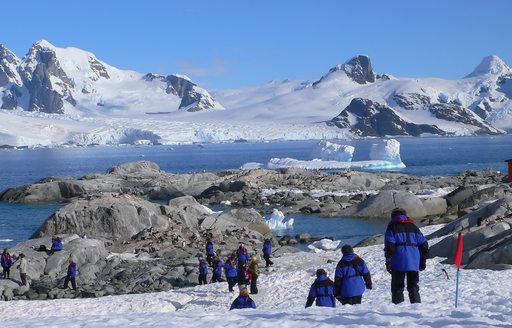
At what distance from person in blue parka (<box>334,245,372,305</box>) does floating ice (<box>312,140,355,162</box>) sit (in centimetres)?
7799

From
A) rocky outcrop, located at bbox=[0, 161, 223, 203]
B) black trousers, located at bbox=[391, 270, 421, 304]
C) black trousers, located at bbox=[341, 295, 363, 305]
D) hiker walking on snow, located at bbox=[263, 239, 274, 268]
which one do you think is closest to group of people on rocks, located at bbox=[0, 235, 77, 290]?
hiker walking on snow, located at bbox=[263, 239, 274, 268]

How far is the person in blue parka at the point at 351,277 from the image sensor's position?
1019 cm

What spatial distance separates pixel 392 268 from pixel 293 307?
183 inches

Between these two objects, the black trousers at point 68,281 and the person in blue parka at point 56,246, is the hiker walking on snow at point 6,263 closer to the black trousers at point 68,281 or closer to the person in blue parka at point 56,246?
the black trousers at point 68,281

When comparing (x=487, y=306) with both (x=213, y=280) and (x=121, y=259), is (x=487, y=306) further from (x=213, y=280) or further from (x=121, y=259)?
(x=121, y=259)

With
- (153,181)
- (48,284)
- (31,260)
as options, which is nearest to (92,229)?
(31,260)

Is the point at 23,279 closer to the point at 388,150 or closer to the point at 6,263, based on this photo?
the point at 6,263

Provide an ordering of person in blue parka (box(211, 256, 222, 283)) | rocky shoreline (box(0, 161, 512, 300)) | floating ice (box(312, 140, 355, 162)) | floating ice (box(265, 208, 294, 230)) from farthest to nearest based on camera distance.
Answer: floating ice (box(312, 140, 355, 162))
floating ice (box(265, 208, 294, 230))
rocky shoreline (box(0, 161, 512, 300))
person in blue parka (box(211, 256, 222, 283))

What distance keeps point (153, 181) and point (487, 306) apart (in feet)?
170

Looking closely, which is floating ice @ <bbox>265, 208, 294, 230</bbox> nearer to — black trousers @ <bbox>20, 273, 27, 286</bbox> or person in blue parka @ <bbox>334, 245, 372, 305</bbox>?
black trousers @ <bbox>20, 273, 27, 286</bbox>

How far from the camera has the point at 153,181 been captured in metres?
61.6

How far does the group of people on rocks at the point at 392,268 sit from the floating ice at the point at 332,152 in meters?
77.5

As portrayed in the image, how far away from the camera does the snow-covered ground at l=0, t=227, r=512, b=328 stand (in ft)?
30.7

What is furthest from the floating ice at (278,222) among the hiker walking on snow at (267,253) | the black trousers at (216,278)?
the black trousers at (216,278)
